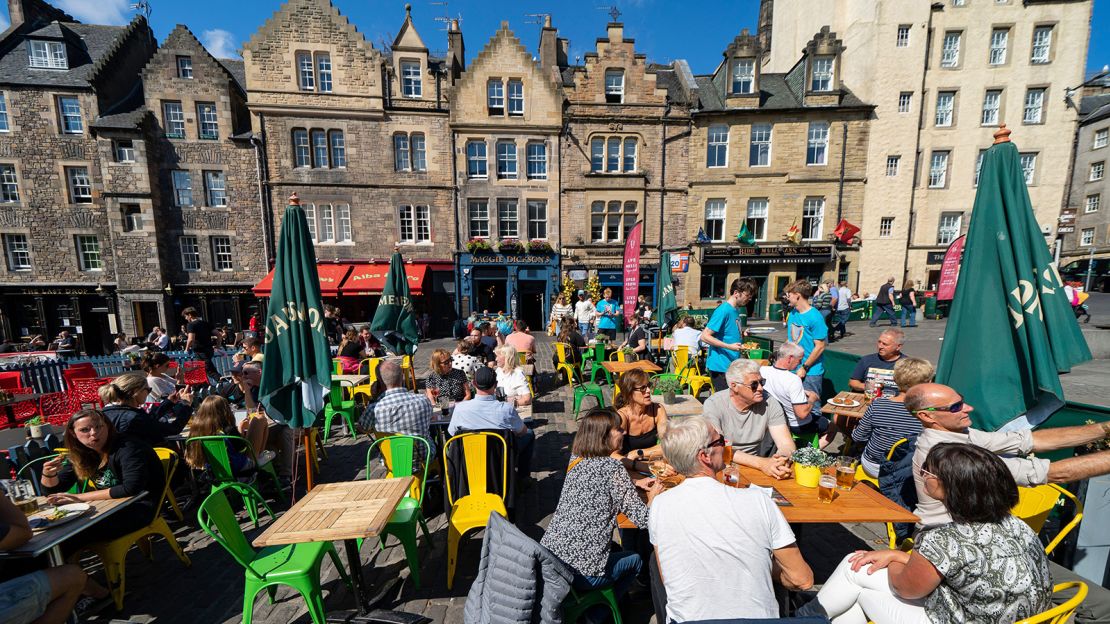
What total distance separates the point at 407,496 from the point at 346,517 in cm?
120

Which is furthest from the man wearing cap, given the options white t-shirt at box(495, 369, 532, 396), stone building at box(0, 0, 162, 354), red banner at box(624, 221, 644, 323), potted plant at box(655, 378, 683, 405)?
stone building at box(0, 0, 162, 354)

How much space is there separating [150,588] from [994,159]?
7425mm

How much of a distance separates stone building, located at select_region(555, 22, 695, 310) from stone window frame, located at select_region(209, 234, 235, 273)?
13890 mm

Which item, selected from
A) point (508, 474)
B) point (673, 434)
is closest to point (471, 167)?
point (508, 474)

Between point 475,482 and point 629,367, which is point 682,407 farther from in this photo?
point 475,482

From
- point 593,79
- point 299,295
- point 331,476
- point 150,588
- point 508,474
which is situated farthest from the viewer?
point 593,79

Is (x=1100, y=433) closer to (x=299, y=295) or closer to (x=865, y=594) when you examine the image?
(x=865, y=594)

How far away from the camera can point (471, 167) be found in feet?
57.9

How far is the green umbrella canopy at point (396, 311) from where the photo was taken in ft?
26.7

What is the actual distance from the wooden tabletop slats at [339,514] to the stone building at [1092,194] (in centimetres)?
3824

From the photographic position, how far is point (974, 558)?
1854 millimetres

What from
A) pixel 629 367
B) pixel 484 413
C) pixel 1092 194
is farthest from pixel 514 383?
pixel 1092 194

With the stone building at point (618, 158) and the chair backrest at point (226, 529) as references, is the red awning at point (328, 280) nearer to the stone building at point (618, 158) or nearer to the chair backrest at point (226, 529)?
the stone building at point (618, 158)

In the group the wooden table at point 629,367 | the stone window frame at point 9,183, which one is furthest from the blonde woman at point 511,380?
the stone window frame at point 9,183
